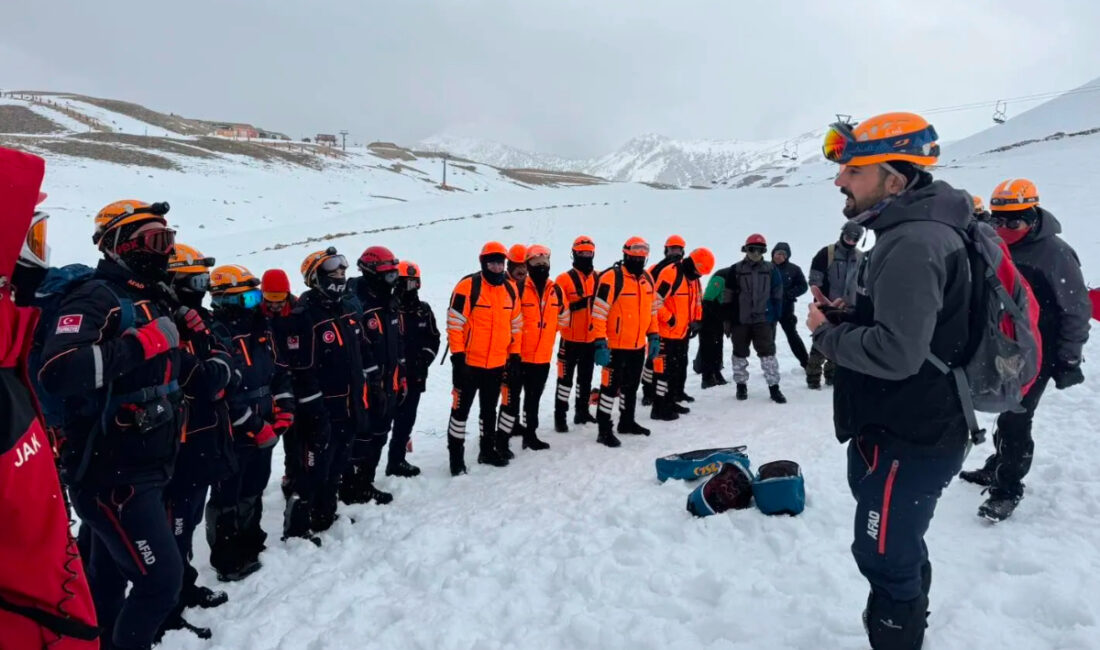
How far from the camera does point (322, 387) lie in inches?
211

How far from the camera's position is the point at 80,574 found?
5.33 ft

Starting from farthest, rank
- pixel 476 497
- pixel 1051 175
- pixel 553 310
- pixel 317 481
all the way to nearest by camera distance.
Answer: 1. pixel 1051 175
2. pixel 553 310
3. pixel 476 497
4. pixel 317 481

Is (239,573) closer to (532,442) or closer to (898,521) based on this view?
(532,442)

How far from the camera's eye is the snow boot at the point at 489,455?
273 inches

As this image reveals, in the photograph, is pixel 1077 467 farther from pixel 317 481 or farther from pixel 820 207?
pixel 820 207

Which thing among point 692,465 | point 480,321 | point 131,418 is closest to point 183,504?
point 131,418

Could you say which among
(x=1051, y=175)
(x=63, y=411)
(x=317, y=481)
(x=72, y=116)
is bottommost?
(x=317, y=481)

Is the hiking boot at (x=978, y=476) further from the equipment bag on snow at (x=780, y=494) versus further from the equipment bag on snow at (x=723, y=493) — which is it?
the equipment bag on snow at (x=723, y=493)

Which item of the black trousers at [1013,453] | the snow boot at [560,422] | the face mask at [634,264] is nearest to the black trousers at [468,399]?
the snow boot at [560,422]

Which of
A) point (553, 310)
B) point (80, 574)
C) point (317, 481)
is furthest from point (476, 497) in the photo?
point (80, 574)

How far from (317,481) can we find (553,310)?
334 cm

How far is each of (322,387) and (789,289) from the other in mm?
7155

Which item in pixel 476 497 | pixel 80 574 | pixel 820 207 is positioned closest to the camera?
pixel 80 574

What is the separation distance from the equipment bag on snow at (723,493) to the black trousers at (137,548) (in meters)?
3.43
